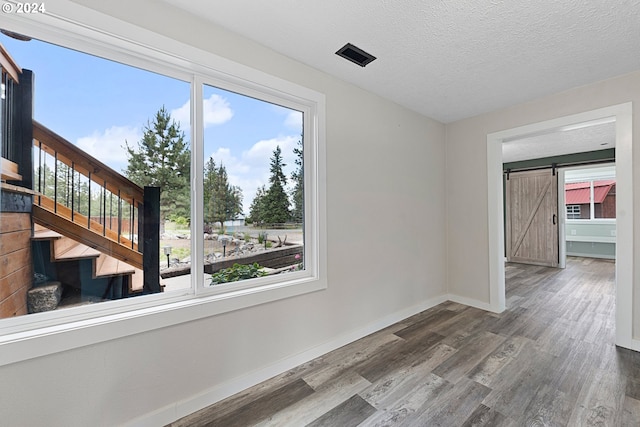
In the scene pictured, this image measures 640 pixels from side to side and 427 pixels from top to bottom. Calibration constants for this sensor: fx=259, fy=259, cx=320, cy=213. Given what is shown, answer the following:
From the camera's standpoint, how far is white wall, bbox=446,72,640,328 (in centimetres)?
273

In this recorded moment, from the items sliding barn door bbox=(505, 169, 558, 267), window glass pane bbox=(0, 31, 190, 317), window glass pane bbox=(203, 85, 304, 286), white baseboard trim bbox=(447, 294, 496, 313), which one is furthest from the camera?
sliding barn door bbox=(505, 169, 558, 267)

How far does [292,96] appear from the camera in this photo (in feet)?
6.94

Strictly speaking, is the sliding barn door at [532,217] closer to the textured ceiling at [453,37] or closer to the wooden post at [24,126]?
the textured ceiling at [453,37]

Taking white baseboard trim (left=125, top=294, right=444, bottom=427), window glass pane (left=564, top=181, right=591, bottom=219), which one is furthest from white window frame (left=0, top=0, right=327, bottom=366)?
window glass pane (left=564, top=181, right=591, bottom=219)

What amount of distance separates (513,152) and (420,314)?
427 cm

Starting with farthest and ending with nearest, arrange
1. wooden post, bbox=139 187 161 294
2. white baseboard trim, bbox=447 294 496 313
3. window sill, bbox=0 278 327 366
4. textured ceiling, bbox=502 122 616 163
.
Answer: textured ceiling, bbox=502 122 616 163
white baseboard trim, bbox=447 294 496 313
wooden post, bbox=139 187 161 294
window sill, bbox=0 278 327 366

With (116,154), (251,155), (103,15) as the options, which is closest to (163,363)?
(116,154)

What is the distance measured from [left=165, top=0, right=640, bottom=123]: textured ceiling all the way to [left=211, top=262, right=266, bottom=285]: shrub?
168 cm

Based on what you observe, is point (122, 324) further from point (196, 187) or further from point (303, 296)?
point (303, 296)

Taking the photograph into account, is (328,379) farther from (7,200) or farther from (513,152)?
(513,152)

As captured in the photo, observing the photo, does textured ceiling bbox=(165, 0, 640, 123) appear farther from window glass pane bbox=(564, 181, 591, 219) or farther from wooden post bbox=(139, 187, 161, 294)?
window glass pane bbox=(564, 181, 591, 219)

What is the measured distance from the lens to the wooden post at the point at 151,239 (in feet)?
5.32

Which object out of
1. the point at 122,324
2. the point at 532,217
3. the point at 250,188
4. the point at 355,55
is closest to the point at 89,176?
the point at 122,324

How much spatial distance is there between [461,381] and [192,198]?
2.34m
